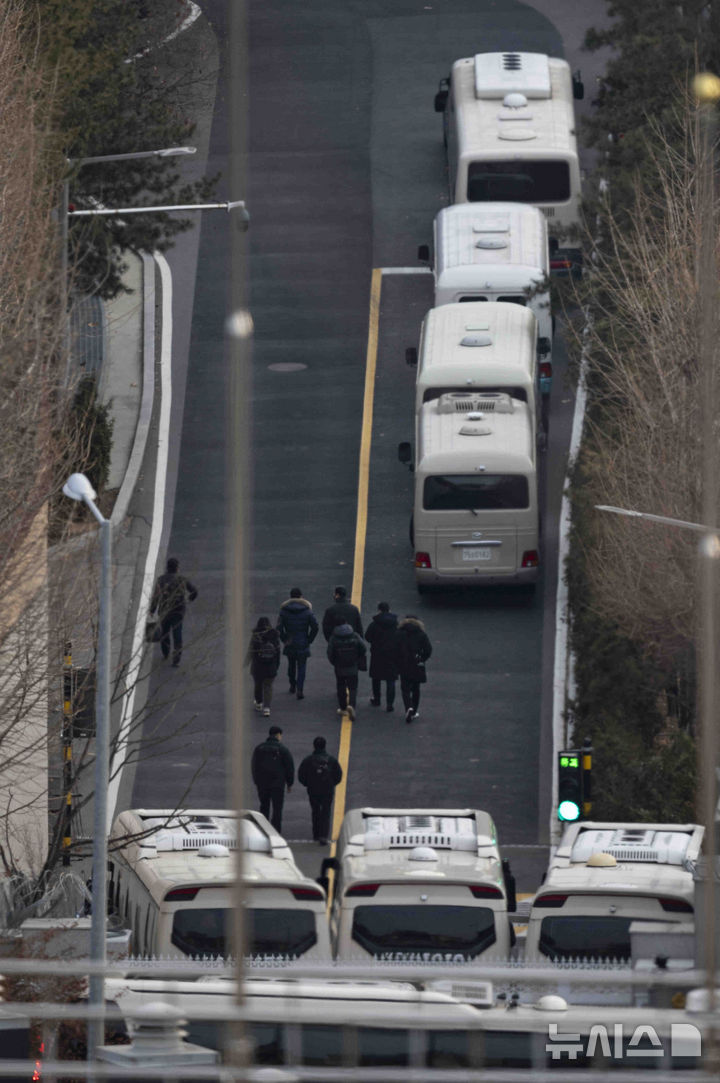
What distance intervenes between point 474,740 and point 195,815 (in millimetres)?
10436

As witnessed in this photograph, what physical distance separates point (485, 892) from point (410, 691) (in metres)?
13.1

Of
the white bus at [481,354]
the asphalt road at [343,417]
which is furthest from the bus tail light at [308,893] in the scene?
the white bus at [481,354]

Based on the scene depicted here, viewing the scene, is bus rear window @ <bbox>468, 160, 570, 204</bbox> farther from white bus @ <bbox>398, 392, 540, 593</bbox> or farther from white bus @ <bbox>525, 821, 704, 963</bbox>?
white bus @ <bbox>525, 821, 704, 963</bbox>

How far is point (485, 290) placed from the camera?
41406 millimetres

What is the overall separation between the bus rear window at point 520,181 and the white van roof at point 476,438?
919 centimetres

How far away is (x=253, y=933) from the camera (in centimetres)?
2058

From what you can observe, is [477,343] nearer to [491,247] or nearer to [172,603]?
[491,247]

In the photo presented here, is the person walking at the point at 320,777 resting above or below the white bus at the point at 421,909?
above

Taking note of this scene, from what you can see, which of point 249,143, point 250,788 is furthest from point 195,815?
point 249,143

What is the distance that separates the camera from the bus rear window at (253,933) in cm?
2059

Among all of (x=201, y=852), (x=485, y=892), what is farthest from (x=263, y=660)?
(x=485, y=892)

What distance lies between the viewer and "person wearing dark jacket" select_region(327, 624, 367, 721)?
106ft

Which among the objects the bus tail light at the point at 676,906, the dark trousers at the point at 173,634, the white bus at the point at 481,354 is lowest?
the bus tail light at the point at 676,906

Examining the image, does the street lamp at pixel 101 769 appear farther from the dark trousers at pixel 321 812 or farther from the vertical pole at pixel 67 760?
the dark trousers at pixel 321 812
